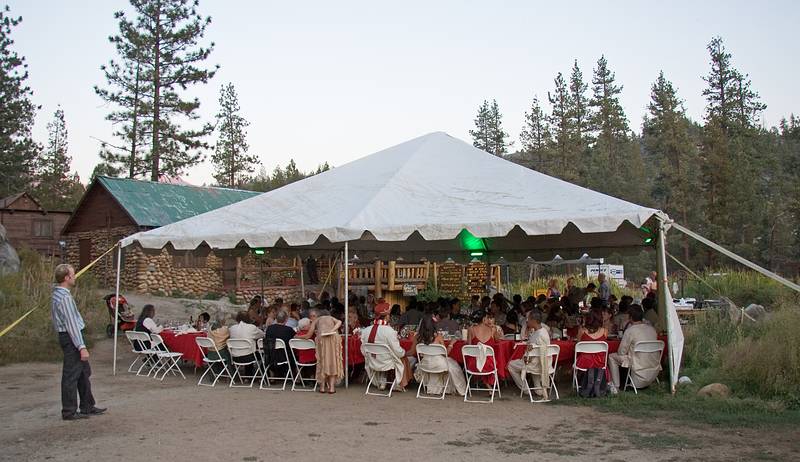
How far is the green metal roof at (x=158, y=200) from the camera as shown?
25.1 meters

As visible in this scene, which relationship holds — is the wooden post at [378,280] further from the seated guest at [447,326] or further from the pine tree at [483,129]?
the pine tree at [483,129]

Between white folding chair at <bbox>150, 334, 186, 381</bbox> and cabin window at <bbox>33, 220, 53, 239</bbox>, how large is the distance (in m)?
27.6

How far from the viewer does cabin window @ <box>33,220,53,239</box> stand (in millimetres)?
35156

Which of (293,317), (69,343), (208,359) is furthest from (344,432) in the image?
(293,317)

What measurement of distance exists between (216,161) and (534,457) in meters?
41.1

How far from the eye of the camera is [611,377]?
27.5 feet

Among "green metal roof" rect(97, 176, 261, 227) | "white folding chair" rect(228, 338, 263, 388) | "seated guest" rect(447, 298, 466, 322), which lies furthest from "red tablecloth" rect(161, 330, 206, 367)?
"green metal roof" rect(97, 176, 261, 227)

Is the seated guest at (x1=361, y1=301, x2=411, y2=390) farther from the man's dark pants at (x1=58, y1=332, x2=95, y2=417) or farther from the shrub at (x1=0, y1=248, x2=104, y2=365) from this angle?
the shrub at (x1=0, y1=248, x2=104, y2=365)

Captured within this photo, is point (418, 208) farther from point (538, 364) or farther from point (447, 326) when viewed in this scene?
point (538, 364)

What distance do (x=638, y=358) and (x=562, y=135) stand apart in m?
34.9

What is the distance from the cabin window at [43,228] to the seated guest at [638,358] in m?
33.8

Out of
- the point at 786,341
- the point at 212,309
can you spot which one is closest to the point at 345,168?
the point at 786,341

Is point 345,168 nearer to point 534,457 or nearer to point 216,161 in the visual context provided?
point 534,457

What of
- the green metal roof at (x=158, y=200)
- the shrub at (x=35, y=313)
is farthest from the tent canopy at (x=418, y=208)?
the green metal roof at (x=158, y=200)
